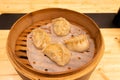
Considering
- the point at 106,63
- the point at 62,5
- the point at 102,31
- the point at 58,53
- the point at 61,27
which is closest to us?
the point at 58,53

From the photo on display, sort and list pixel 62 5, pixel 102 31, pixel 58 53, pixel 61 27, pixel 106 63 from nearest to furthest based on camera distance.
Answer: pixel 58 53, pixel 61 27, pixel 106 63, pixel 102 31, pixel 62 5

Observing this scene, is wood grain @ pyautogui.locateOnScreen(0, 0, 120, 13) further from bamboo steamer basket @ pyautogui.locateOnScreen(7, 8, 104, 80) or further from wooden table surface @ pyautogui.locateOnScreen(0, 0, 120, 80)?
bamboo steamer basket @ pyautogui.locateOnScreen(7, 8, 104, 80)

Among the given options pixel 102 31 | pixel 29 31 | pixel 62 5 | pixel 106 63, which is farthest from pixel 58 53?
pixel 62 5

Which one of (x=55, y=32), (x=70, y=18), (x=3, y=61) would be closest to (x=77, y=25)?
(x=70, y=18)

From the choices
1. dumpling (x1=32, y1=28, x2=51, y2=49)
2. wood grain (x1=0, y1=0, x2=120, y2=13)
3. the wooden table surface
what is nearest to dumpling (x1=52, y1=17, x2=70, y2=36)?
dumpling (x1=32, y1=28, x2=51, y2=49)

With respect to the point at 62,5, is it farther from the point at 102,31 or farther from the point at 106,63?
the point at 106,63

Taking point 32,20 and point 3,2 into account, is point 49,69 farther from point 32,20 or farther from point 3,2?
point 3,2

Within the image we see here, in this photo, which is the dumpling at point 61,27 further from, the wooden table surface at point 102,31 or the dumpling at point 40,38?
the wooden table surface at point 102,31
